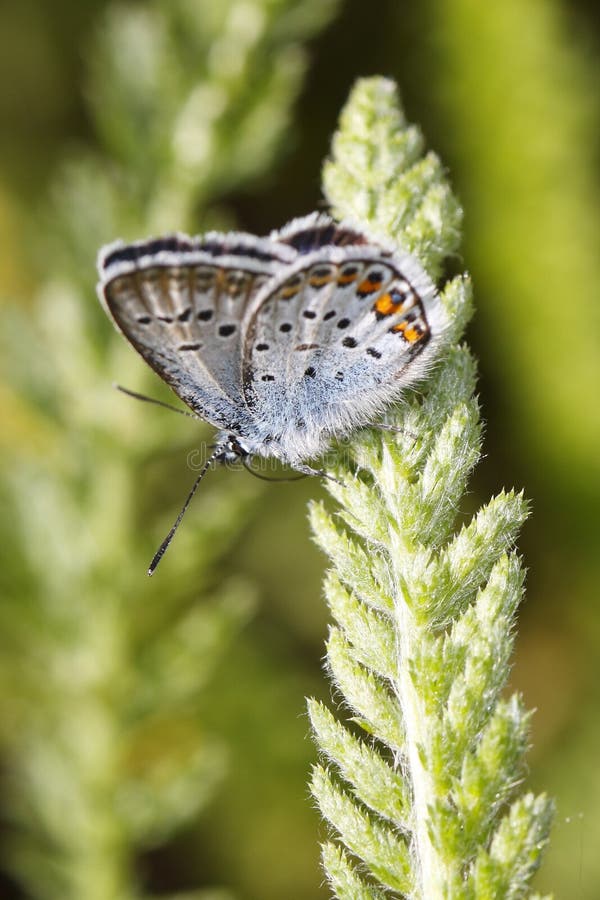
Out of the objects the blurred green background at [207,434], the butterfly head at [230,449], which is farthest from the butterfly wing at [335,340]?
the blurred green background at [207,434]

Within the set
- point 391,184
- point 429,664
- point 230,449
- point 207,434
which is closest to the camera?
point 429,664

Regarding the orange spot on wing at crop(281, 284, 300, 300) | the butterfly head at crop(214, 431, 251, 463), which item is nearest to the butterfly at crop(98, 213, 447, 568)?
the orange spot on wing at crop(281, 284, 300, 300)

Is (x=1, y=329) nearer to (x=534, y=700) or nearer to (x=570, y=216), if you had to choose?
(x=570, y=216)

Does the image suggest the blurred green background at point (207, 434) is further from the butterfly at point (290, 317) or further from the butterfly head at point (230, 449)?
the butterfly at point (290, 317)

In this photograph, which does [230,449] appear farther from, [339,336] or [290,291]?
[290,291]

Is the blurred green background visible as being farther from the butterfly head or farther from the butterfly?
the butterfly

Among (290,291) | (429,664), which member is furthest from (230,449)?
(429,664)
